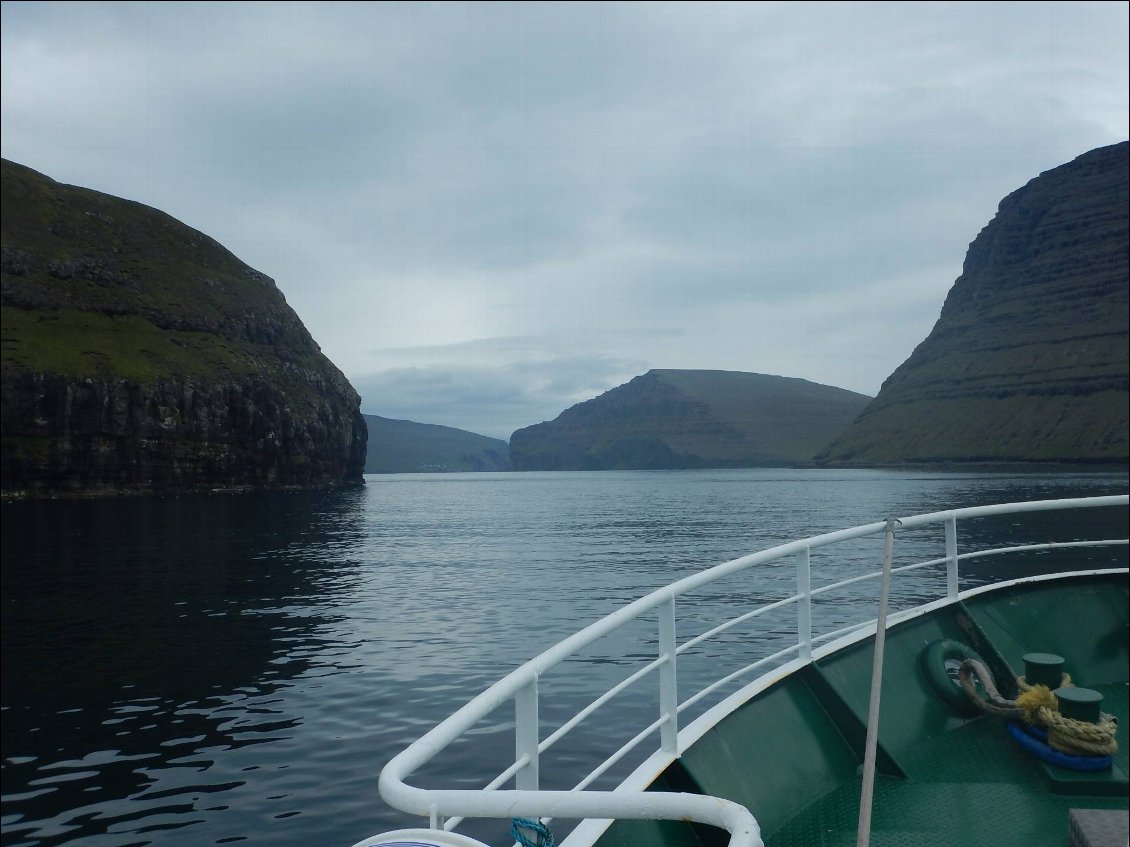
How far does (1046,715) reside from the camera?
22.5 feet

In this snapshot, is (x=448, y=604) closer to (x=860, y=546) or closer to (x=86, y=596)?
(x=86, y=596)

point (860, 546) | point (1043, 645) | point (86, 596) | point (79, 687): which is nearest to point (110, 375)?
point (86, 596)

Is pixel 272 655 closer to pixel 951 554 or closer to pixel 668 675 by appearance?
pixel 951 554

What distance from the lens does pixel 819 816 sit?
6.06m

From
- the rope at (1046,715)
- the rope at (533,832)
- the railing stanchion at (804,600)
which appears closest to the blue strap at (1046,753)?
the rope at (1046,715)

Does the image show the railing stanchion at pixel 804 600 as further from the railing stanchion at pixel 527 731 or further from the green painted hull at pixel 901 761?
the railing stanchion at pixel 527 731

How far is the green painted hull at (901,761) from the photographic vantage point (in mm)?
5805

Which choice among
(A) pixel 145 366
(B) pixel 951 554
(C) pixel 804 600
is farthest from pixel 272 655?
(A) pixel 145 366

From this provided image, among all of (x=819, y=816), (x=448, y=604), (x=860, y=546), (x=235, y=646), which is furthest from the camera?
(x=860, y=546)

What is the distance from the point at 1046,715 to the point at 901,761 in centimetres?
120

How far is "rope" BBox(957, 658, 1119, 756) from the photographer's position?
→ 21.6 ft

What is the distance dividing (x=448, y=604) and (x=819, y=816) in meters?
28.1

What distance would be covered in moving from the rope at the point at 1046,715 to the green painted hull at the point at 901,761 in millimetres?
205

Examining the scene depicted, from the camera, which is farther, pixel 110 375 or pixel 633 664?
pixel 110 375
